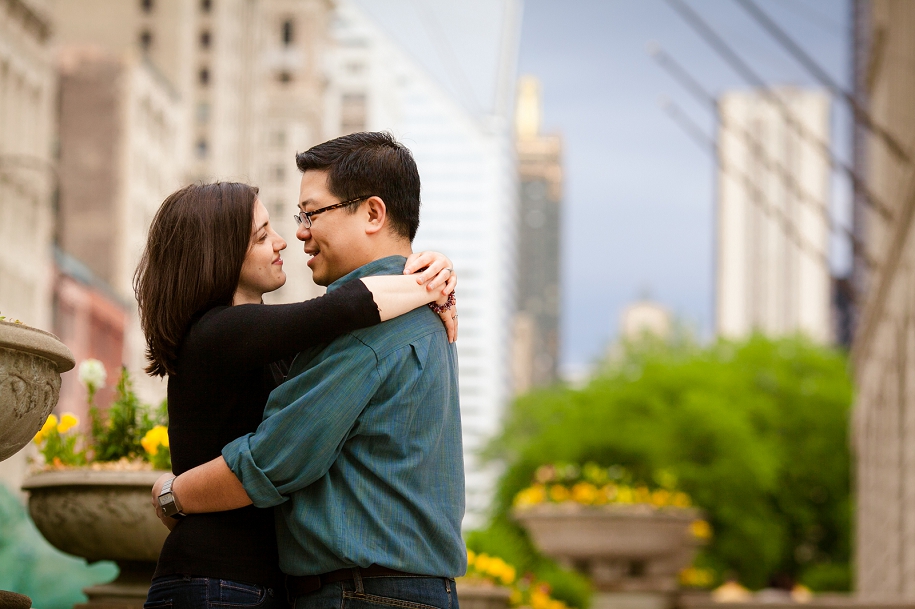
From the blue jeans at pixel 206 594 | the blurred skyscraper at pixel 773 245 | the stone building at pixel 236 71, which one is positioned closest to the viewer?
the blue jeans at pixel 206 594

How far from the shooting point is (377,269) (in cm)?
339

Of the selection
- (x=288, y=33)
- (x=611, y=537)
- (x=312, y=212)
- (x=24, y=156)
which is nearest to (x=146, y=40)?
(x=24, y=156)

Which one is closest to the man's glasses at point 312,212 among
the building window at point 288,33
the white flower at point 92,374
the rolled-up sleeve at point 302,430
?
the rolled-up sleeve at point 302,430

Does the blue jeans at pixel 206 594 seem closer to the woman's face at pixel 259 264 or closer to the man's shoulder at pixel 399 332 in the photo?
the man's shoulder at pixel 399 332

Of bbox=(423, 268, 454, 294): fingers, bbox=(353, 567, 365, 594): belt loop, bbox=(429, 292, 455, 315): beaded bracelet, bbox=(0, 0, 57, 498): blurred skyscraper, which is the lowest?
bbox=(353, 567, 365, 594): belt loop

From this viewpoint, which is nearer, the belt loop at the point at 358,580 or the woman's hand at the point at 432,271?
the belt loop at the point at 358,580

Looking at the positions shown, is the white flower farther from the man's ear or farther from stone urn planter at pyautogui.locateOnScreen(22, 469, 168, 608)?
the man's ear

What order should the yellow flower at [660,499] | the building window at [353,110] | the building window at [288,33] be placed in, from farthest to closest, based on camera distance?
the building window at [353,110]
the building window at [288,33]
the yellow flower at [660,499]

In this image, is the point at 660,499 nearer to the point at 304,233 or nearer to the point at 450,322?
the point at 450,322

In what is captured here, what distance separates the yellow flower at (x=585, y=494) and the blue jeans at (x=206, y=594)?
10.9 metres

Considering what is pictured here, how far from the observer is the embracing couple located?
308 centimetres

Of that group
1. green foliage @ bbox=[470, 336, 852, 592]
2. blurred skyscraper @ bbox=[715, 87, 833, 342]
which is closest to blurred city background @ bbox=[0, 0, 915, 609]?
green foliage @ bbox=[470, 336, 852, 592]

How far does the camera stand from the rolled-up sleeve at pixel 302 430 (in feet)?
9.93

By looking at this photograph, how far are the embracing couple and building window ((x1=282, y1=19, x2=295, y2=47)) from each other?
9304 cm
